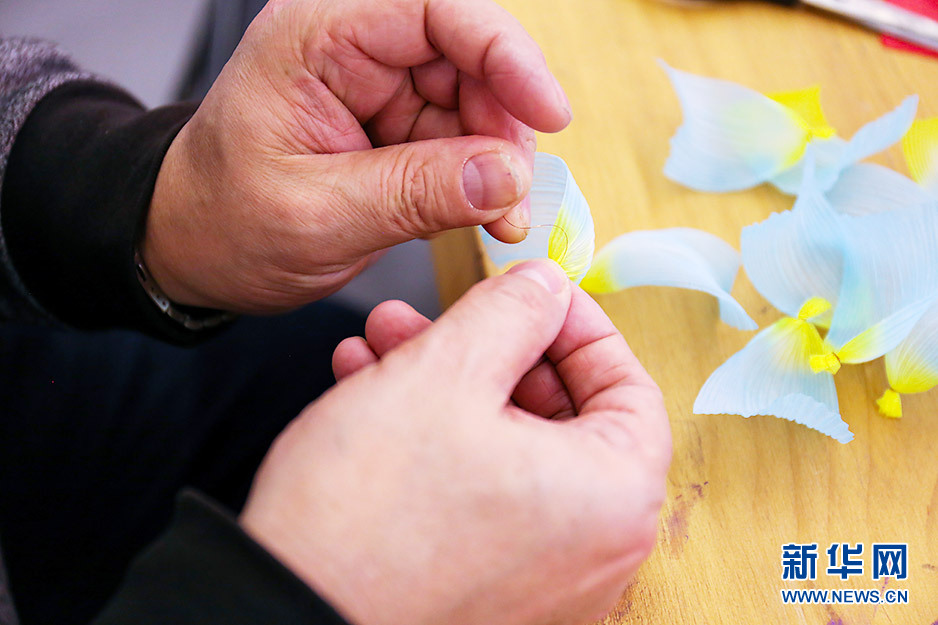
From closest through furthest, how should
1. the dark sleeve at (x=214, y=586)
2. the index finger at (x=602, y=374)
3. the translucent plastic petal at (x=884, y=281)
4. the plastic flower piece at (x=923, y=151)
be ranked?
the dark sleeve at (x=214, y=586) → the index finger at (x=602, y=374) → the translucent plastic petal at (x=884, y=281) → the plastic flower piece at (x=923, y=151)

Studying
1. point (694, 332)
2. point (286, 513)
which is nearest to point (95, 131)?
point (286, 513)

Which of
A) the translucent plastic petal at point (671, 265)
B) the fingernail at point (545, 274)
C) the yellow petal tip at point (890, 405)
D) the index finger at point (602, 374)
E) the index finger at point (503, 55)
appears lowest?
the yellow petal tip at point (890, 405)

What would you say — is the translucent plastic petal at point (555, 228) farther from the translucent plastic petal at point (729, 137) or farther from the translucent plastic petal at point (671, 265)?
the translucent plastic petal at point (729, 137)

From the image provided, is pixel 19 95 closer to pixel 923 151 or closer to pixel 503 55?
pixel 503 55

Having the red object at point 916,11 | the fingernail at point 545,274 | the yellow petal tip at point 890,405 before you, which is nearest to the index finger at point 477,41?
the fingernail at point 545,274

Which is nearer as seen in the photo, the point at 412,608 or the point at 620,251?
the point at 412,608

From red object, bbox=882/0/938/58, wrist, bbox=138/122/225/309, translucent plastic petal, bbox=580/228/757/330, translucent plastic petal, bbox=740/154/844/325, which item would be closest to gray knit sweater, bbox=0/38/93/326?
wrist, bbox=138/122/225/309

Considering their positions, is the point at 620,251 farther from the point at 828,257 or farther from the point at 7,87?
the point at 7,87

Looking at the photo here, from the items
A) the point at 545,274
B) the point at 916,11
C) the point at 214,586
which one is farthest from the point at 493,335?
the point at 916,11
